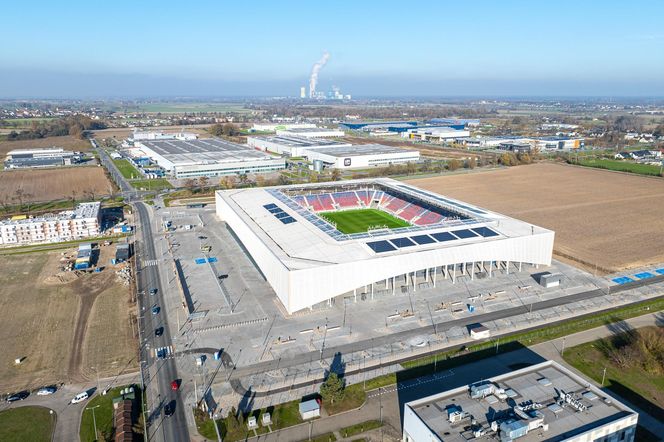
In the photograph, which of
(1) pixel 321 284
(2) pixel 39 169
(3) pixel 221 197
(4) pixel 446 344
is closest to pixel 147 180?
(2) pixel 39 169

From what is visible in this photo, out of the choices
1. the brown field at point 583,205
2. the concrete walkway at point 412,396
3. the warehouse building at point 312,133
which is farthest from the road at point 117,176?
the concrete walkway at point 412,396

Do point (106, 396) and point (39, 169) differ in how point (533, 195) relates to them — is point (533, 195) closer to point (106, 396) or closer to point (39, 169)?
point (106, 396)

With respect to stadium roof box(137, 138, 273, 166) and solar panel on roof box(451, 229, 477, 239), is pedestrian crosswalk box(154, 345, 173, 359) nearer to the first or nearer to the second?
solar panel on roof box(451, 229, 477, 239)

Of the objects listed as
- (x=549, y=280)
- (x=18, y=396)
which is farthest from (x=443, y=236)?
(x=18, y=396)

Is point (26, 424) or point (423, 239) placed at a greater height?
point (423, 239)

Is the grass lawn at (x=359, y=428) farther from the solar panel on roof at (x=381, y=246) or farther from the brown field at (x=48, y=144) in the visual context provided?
the brown field at (x=48, y=144)

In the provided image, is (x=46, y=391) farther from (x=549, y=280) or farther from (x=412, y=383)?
(x=549, y=280)
